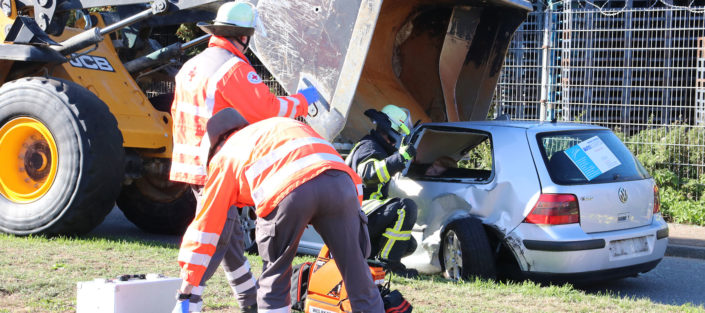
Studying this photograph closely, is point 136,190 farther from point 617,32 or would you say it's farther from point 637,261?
point 617,32

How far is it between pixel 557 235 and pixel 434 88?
3117 millimetres

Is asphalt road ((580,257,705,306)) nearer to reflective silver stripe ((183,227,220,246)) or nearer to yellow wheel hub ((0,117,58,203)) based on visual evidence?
reflective silver stripe ((183,227,220,246))

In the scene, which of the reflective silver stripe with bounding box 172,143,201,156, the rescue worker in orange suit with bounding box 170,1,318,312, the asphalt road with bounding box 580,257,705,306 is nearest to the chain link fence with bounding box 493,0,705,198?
the asphalt road with bounding box 580,257,705,306

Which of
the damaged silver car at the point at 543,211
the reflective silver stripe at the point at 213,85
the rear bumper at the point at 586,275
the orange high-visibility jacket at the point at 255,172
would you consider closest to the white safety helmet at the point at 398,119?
the damaged silver car at the point at 543,211

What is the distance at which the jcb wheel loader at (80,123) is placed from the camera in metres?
7.61

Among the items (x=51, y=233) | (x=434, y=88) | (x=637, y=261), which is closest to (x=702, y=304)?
(x=637, y=261)

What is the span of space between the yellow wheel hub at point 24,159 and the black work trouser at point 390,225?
3098mm

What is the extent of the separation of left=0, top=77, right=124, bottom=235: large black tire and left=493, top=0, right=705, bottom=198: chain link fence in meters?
6.33

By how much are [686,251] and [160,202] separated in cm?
534

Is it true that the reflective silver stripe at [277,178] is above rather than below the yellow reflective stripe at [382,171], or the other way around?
above

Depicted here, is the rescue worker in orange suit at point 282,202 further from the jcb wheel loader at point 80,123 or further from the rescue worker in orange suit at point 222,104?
the jcb wheel loader at point 80,123

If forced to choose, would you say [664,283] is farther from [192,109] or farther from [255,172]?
[255,172]

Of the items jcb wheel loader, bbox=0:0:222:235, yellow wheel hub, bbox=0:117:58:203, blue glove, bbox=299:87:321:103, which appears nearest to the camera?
blue glove, bbox=299:87:321:103

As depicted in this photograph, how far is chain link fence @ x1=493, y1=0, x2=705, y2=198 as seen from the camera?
11266 mm
